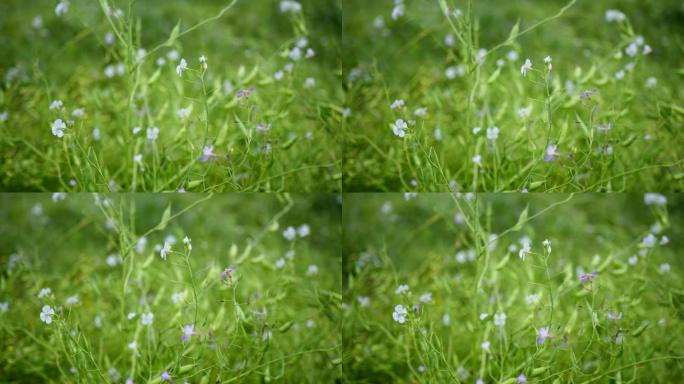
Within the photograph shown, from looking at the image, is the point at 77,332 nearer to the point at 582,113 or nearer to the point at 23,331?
the point at 23,331

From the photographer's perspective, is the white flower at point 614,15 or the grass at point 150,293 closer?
the grass at point 150,293

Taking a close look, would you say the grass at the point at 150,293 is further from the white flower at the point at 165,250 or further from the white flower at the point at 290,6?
the white flower at the point at 290,6

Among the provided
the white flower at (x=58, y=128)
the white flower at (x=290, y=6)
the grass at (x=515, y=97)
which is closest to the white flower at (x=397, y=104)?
the grass at (x=515, y=97)

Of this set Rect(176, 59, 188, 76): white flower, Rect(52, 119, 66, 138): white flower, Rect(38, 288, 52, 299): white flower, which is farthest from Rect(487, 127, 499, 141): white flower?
Rect(38, 288, 52, 299): white flower

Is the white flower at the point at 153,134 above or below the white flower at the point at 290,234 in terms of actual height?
above

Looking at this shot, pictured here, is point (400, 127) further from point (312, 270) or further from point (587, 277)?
point (587, 277)

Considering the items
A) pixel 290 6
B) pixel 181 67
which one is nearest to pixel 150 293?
pixel 181 67

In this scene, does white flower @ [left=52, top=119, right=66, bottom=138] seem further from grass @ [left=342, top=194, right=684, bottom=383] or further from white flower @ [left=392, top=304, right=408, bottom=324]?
white flower @ [left=392, top=304, right=408, bottom=324]
